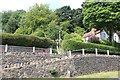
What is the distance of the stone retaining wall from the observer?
245 inches

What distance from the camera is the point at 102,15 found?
11.7 m

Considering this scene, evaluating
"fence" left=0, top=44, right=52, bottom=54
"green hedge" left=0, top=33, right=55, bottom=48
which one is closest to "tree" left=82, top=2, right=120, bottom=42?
"green hedge" left=0, top=33, right=55, bottom=48

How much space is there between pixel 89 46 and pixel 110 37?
332cm

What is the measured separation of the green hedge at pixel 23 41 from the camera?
7257mm

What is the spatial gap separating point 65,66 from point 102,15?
5.14 meters

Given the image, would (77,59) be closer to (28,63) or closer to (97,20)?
(28,63)

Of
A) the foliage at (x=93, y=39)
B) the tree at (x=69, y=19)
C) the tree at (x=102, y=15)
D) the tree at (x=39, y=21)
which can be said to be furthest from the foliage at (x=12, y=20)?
the foliage at (x=93, y=39)

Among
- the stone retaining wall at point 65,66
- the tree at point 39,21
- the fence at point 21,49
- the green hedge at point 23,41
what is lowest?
the stone retaining wall at point 65,66

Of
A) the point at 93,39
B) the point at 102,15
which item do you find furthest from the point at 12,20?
the point at 102,15

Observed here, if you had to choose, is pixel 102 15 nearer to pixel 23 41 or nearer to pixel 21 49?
pixel 23 41

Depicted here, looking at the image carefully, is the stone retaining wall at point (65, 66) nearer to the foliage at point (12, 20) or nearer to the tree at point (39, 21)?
the tree at point (39, 21)

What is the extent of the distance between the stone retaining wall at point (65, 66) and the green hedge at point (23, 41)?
0.66 meters

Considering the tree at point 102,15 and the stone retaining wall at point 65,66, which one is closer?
the stone retaining wall at point 65,66

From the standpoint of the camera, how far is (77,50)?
888 cm
